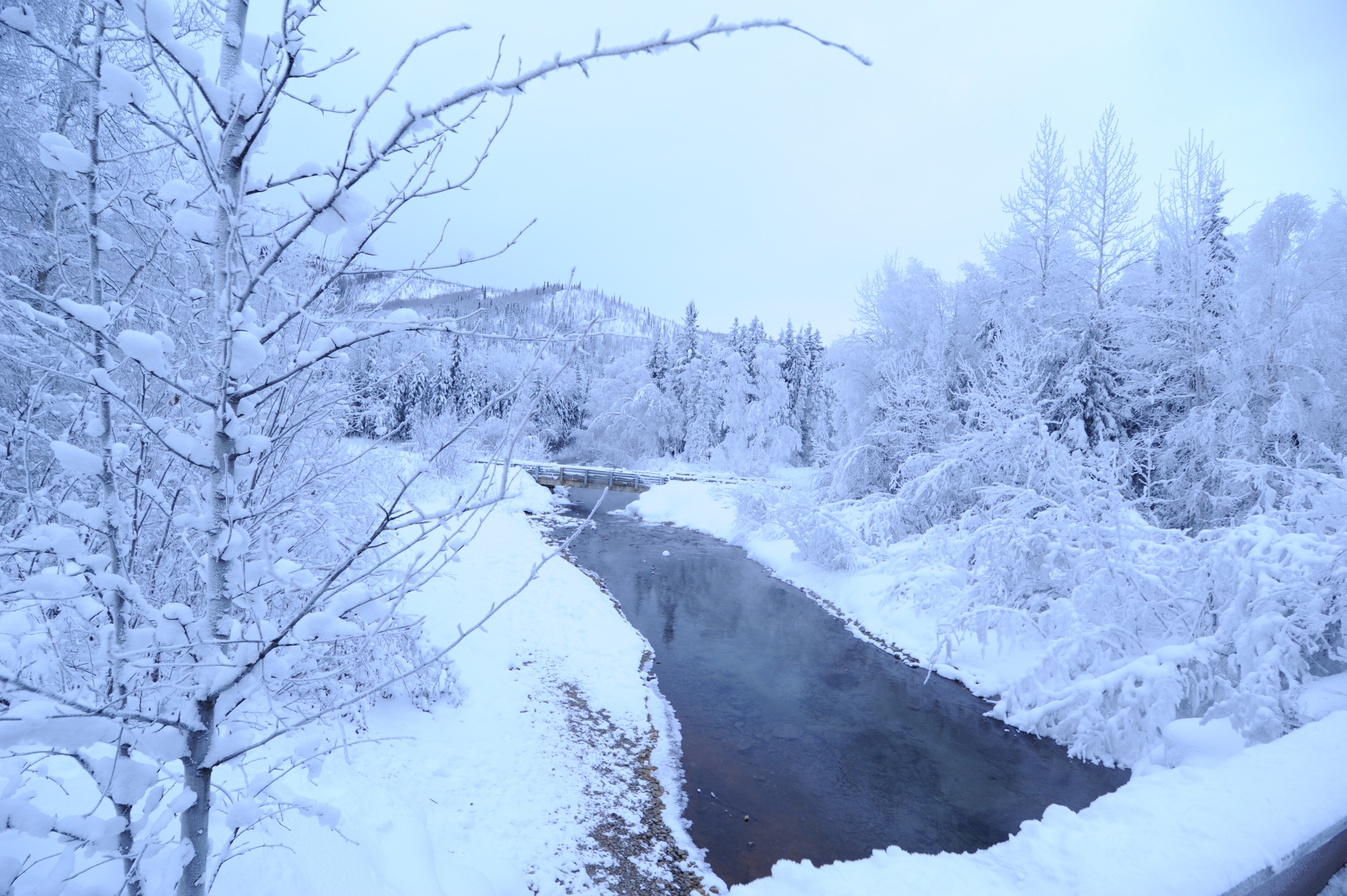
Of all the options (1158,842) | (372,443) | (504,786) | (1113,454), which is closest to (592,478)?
(1113,454)

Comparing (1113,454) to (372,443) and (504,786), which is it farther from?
(372,443)

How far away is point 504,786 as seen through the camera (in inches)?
239

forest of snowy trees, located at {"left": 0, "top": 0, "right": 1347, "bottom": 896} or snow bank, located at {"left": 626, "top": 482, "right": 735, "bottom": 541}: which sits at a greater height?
forest of snowy trees, located at {"left": 0, "top": 0, "right": 1347, "bottom": 896}

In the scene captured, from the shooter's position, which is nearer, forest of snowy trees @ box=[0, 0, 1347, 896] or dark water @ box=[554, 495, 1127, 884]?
forest of snowy trees @ box=[0, 0, 1347, 896]

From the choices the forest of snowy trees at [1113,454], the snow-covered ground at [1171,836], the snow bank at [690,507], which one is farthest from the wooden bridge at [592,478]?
the snow-covered ground at [1171,836]

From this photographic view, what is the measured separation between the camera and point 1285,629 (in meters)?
6.92

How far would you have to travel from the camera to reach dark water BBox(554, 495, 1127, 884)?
6.33m

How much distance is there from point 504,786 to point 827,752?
167 inches

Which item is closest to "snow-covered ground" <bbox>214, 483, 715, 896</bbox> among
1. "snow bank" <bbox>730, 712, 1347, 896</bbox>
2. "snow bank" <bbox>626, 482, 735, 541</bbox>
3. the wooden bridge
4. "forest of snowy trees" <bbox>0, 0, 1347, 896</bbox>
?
"forest of snowy trees" <bbox>0, 0, 1347, 896</bbox>

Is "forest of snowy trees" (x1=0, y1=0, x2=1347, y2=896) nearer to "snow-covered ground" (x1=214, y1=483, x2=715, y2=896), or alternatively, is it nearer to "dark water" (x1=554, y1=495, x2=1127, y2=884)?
"snow-covered ground" (x1=214, y1=483, x2=715, y2=896)

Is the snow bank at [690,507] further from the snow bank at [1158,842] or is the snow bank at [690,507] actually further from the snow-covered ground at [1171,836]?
the snow bank at [1158,842]

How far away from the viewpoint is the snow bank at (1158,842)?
12.9 ft

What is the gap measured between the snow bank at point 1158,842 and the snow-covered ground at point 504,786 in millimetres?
1619

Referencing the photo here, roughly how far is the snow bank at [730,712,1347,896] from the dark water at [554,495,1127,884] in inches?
45.3
